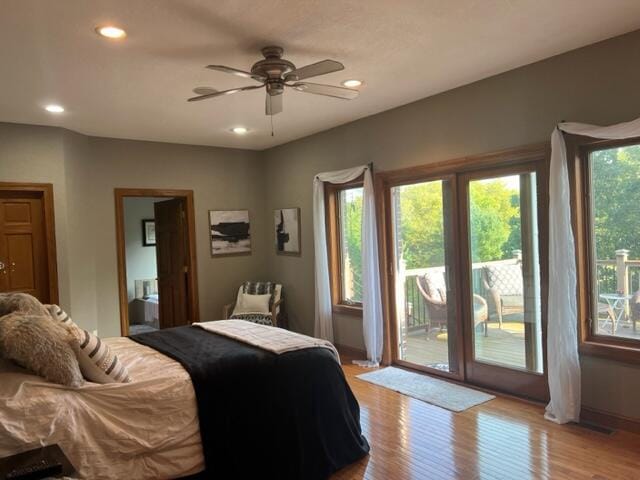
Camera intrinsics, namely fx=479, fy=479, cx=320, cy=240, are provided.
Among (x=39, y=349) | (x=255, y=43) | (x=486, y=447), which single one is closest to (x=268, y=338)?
(x=39, y=349)

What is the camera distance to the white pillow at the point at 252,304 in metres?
5.91

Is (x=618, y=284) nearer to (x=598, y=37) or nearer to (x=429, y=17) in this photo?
(x=598, y=37)

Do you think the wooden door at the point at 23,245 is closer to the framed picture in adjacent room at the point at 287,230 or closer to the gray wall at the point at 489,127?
the framed picture in adjacent room at the point at 287,230

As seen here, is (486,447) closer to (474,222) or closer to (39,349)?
(474,222)

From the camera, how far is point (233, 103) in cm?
429

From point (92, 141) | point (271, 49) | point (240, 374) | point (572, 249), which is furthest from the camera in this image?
point (92, 141)

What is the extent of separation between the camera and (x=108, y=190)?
5.48 meters

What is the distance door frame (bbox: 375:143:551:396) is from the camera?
12.2 ft

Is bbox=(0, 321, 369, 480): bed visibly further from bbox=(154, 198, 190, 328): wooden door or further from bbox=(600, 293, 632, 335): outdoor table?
bbox=(154, 198, 190, 328): wooden door

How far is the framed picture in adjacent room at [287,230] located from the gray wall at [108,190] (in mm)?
315

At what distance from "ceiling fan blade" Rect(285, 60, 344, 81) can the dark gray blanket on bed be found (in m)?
1.68

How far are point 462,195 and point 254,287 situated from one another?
2993mm

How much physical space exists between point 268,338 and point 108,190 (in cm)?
336

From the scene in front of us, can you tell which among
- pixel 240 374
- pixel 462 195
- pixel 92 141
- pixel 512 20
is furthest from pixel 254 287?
pixel 512 20
